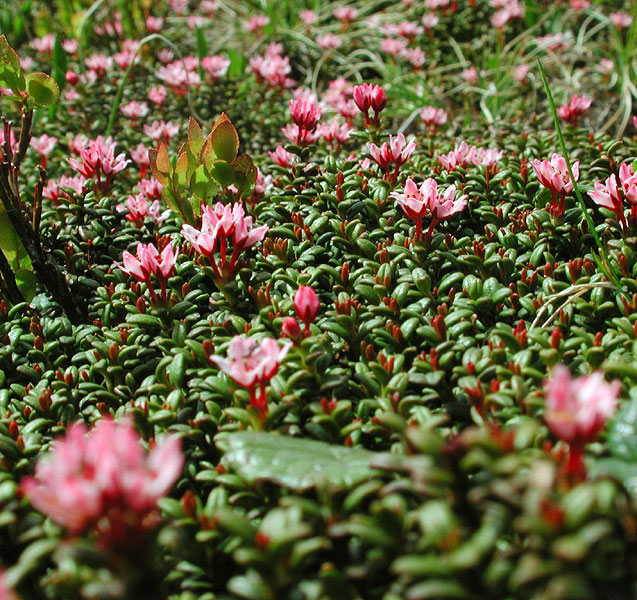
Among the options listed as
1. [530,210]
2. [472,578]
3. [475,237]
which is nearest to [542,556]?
[472,578]

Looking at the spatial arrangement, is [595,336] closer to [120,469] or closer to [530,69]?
[120,469]

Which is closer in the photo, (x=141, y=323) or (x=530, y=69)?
(x=141, y=323)

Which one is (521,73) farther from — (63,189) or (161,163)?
(63,189)

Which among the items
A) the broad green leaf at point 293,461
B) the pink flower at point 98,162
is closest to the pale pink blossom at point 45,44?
the pink flower at point 98,162

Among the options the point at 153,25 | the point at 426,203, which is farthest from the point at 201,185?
the point at 153,25

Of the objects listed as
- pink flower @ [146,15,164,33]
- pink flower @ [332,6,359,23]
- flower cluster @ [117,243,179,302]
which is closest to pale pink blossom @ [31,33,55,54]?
pink flower @ [146,15,164,33]

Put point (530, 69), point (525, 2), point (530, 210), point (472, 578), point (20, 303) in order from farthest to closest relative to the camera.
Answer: point (525, 2) → point (530, 69) → point (530, 210) → point (20, 303) → point (472, 578)
